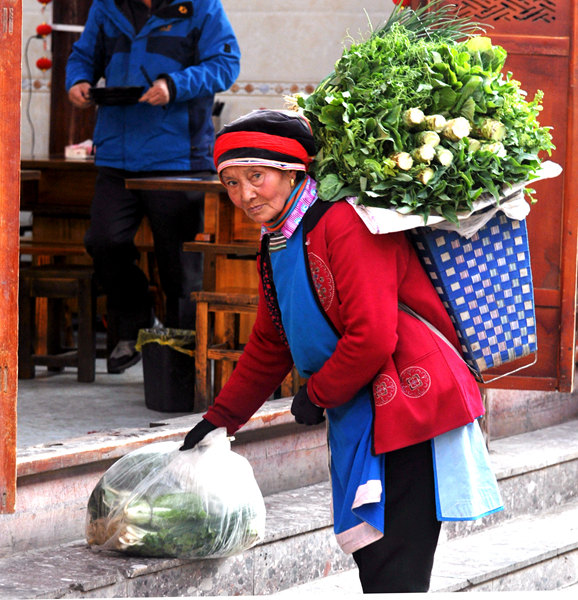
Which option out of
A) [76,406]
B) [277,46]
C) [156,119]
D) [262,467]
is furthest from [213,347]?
[277,46]

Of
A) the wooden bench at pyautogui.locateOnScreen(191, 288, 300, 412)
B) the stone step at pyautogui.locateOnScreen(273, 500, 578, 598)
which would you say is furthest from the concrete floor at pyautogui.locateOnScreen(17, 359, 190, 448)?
the stone step at pyautogui.locateOnScreen(273, 500, 578, 598)

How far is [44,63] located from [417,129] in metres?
6.19

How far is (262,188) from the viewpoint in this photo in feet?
8.44

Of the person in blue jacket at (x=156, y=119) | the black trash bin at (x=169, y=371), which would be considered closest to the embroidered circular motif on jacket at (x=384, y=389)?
the black trash bin at (x=169, y=371)

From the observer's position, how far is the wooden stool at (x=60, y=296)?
5.64 metres

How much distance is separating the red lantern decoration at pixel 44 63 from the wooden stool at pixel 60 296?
299 cm

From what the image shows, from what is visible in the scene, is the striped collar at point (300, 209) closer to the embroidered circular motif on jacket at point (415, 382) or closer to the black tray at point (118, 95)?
the embroidered circular motif on jacket at point (415, 382)

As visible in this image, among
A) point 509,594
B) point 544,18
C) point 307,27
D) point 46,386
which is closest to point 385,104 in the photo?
point 509,594

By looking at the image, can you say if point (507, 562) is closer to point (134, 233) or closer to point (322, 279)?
point (322, 279)

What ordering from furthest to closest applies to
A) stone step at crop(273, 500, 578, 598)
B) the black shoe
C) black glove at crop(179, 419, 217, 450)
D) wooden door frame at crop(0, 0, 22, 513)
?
the black shoe
stone step at crop(273, 500, 578, 598)
black glove at crop(179, 419, 217, 450)
wooden door frame at crop(0, 0, 22, 513)

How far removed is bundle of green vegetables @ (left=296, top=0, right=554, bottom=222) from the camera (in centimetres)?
256

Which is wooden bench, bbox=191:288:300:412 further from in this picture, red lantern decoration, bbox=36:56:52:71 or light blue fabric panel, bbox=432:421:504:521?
red lantern decoration, bbox=36:56:52:71

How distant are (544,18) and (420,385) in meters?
2.00

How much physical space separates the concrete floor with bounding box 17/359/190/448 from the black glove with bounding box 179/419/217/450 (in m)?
1.24
